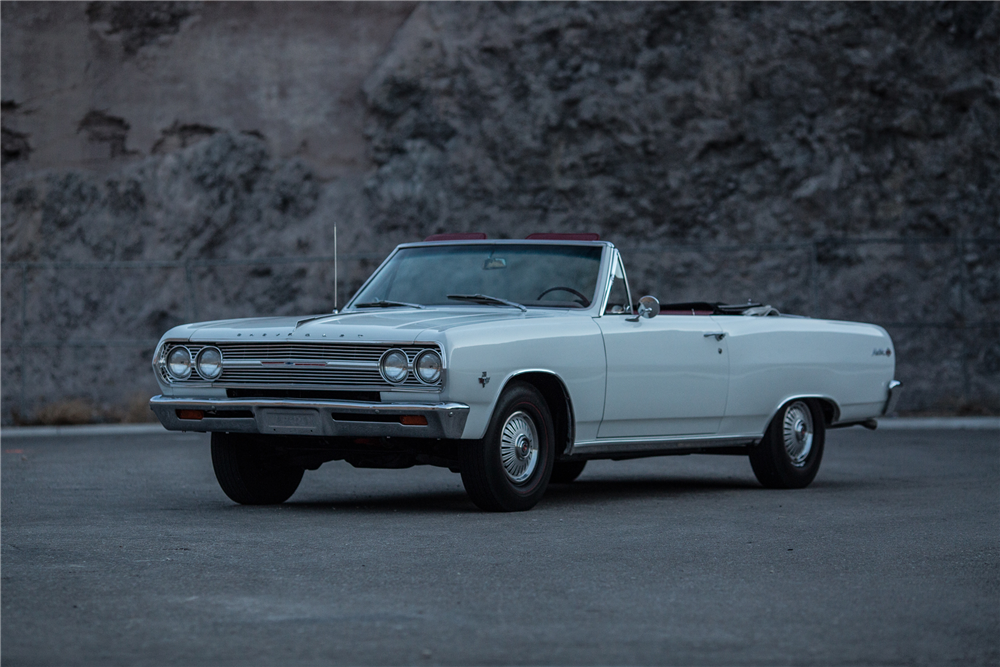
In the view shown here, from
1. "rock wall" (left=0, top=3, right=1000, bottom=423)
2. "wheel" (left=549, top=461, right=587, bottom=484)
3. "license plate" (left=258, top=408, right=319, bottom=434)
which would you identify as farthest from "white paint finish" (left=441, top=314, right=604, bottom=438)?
"rock wall" (left=0, top=3, right=1000, bottom=423)

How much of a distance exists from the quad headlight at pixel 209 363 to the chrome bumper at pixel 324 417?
0.51 ft

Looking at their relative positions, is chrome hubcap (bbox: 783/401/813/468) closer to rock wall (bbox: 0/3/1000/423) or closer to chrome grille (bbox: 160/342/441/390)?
chrome grille (bbox: 160/342/441/390)

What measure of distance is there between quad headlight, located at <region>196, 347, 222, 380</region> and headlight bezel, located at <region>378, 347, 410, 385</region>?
1.10 metres

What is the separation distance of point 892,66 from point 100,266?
13254 mm

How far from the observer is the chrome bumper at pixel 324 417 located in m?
8.05

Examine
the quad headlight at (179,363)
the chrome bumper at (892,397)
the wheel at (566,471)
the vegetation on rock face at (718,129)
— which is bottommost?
the wheel at (566,471)

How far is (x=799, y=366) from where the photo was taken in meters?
10.9

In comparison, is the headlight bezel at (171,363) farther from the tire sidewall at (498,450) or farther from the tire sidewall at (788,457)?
the tire sidewall at (788,457)

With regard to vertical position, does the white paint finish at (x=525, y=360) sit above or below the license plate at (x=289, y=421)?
above

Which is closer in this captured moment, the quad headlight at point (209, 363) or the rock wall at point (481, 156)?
the quad headlight at point (209, 363)

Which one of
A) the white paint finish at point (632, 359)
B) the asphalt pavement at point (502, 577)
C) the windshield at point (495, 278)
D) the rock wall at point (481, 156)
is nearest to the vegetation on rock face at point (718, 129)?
the rock wall at point (481, 156)

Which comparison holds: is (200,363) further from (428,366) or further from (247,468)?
(428,366)

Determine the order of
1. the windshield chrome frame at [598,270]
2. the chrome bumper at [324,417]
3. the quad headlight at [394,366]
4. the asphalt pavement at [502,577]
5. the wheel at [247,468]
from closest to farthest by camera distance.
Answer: the asphalt pavement at [502,577] < the chrome bumper at [324,417] < the quad headlight at [394,366] < the wheel at [247,468] < the windshield chrome frame at [598,270]

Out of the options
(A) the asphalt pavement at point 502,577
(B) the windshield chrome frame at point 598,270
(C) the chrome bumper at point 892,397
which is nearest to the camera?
(A) the asphalt pavement at point 502,577
